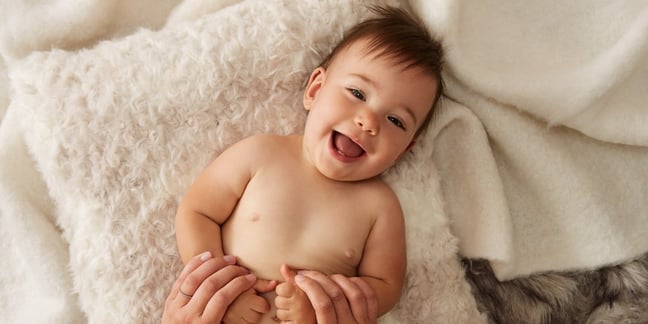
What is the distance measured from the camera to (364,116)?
1144 millimetres

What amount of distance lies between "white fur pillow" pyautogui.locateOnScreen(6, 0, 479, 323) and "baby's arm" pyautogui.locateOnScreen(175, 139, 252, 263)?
0.06 meters

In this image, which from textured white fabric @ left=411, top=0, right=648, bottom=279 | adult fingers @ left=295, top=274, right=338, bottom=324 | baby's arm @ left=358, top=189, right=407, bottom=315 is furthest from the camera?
textured white fabric @ left=411, top=0, right=648, bottom=279

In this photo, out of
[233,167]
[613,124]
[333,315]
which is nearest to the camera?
[333,315]

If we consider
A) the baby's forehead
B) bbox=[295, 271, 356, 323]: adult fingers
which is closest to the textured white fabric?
the baby's forehead

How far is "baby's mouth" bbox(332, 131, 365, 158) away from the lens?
1180 mm

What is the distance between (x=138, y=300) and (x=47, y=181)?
33 cm

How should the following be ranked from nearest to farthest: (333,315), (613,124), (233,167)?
(333,315) < (233,167) < (613,124)

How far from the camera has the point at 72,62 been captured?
1.28 meters

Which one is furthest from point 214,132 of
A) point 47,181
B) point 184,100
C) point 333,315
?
point 333,315

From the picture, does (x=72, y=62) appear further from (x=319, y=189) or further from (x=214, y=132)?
(x=319, y=189)

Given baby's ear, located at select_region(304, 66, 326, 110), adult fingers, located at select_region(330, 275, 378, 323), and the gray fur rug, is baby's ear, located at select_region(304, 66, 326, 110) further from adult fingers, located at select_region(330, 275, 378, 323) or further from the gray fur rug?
the gray fur rug

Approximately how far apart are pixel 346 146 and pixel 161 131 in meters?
0.40

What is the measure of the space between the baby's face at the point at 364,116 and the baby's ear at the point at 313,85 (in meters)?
0.04

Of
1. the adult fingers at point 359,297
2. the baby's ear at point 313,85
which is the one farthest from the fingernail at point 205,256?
the baby's ear at point 313,85
